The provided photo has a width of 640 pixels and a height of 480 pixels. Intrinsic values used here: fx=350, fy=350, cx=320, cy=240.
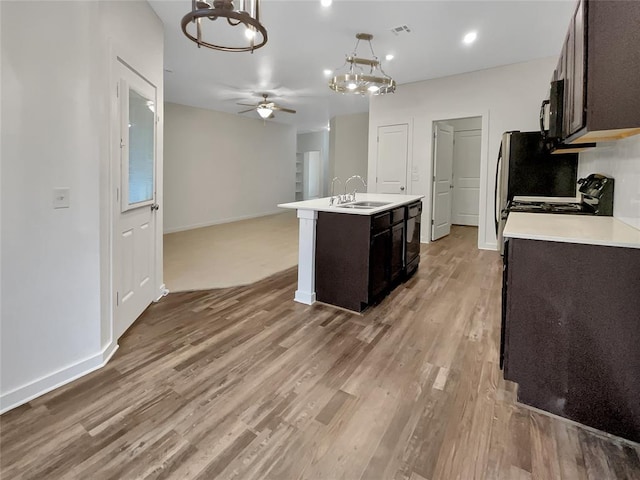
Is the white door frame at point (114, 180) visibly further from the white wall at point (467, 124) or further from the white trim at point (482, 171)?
the white wall at point (467, 124)

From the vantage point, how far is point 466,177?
857 cm

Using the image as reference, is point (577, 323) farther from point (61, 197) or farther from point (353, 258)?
point (61, 197)

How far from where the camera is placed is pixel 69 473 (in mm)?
1430

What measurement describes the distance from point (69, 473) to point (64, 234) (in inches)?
49.0

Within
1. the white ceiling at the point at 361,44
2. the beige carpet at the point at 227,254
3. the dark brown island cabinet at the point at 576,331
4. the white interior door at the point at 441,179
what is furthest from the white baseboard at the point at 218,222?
the dark brown island cabinet at the point at 576,331

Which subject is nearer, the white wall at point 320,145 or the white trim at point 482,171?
the white trim at point 482,171

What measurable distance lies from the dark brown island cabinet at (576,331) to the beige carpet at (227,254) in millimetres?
2939

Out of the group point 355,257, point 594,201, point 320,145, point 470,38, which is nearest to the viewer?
point 594,201

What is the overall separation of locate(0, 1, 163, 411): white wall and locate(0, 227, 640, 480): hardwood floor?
255 millimetres

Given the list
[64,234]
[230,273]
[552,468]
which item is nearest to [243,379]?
[64,234]

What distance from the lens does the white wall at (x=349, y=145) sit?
355 inches

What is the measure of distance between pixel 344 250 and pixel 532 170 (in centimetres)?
306

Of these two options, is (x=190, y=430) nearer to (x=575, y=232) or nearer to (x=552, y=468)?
(x=552, y=468)

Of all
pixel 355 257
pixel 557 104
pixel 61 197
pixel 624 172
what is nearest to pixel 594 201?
pixel 624 172
